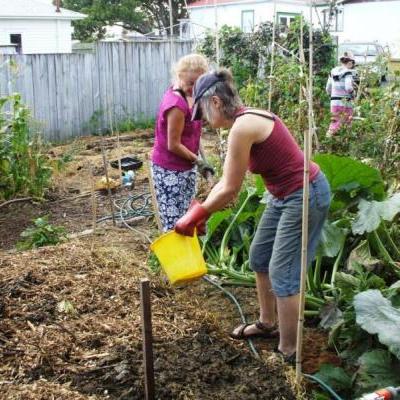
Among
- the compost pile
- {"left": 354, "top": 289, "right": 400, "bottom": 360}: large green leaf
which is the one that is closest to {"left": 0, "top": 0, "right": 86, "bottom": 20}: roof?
the compost pile

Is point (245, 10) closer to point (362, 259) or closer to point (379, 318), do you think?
point (362, 259)

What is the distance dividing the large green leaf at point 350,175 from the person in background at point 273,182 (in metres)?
0.76

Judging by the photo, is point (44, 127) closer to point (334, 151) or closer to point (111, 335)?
point (334, 151)

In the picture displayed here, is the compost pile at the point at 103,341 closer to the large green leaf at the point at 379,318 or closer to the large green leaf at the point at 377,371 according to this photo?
the large green leaf at the point at 377,371

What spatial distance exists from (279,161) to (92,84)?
9.49m

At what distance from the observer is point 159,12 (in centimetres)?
3341

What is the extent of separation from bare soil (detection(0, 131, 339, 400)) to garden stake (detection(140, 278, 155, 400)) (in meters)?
0.16

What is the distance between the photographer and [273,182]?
3043 mm

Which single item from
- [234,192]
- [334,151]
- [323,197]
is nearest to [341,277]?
[323,197]

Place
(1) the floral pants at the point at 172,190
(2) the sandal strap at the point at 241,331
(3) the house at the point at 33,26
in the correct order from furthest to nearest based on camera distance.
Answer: (3) the house at the point at 33,26, (1) the floral pants at the point at 172,190, (2) the sandal strap at the point at 241,331

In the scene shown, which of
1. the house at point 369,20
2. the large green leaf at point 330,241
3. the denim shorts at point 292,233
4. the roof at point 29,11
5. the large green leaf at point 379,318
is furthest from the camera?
the house at point 369,20

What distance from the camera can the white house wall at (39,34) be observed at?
76.5 feet

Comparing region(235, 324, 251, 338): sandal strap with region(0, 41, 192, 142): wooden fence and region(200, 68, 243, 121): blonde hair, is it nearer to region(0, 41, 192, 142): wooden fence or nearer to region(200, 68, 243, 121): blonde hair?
region(200, 68, 243, 121): blonde hair

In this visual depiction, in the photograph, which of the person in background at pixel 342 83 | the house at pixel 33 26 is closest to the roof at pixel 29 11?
the house at pixel 33 26
